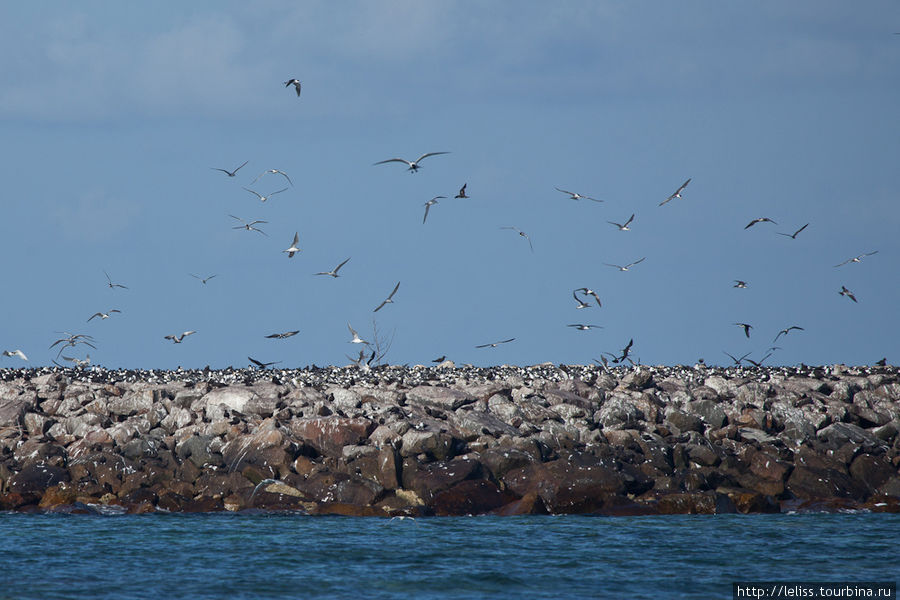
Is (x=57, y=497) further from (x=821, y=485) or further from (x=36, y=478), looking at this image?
(x=821, y=485)

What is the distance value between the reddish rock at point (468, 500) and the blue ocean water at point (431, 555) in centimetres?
41

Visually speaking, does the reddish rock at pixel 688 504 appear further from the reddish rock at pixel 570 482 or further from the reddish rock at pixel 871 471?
the reddish rock at pixel 871 471

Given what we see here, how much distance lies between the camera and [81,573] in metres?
19.5

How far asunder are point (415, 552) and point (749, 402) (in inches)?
608

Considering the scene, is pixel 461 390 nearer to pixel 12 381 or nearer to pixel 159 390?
pixel 159 390

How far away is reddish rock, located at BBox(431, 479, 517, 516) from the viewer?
25250 mm

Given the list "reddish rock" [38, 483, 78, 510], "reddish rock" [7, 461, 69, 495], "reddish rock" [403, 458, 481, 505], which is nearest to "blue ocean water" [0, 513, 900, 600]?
"reddish rock" [38, 483, 78, 510]

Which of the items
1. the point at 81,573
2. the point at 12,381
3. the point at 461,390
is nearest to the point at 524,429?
the point at 461,390

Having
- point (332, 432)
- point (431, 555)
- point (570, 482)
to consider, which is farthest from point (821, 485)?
point (332, 432)

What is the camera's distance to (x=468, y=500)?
2533 cm

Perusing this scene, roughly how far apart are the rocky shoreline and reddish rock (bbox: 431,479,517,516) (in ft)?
0.11

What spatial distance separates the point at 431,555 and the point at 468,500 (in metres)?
4.47

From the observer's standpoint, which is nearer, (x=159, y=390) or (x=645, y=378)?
(x=159, y=390)

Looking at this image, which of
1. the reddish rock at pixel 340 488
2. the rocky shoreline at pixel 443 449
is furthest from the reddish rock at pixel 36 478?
the reddish rock at pixel 340 488
